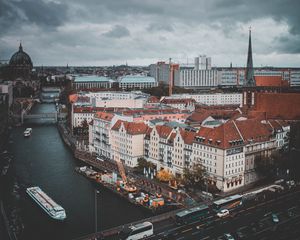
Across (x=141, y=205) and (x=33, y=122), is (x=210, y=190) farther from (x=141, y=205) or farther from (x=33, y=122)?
(x=33, y=122)

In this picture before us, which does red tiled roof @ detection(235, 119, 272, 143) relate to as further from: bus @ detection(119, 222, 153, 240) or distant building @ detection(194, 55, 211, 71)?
distant building @ detection(194, 55, 211, 71)


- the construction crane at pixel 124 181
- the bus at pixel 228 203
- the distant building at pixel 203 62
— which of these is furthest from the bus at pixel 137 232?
the distant building at pixel 203 62

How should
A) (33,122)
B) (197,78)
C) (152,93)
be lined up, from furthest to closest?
(197,78) → (152,93) → (33,122)

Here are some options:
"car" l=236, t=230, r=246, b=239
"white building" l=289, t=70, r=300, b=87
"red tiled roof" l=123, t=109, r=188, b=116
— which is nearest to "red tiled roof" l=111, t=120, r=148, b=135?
"red tiled roof" l=123, t=109, r=188, b=116

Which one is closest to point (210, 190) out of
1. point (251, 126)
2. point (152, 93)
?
point (251, 126)

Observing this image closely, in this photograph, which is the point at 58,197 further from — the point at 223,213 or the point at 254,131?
the point at 254,131

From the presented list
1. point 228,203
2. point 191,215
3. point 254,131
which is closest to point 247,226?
point 191,215
